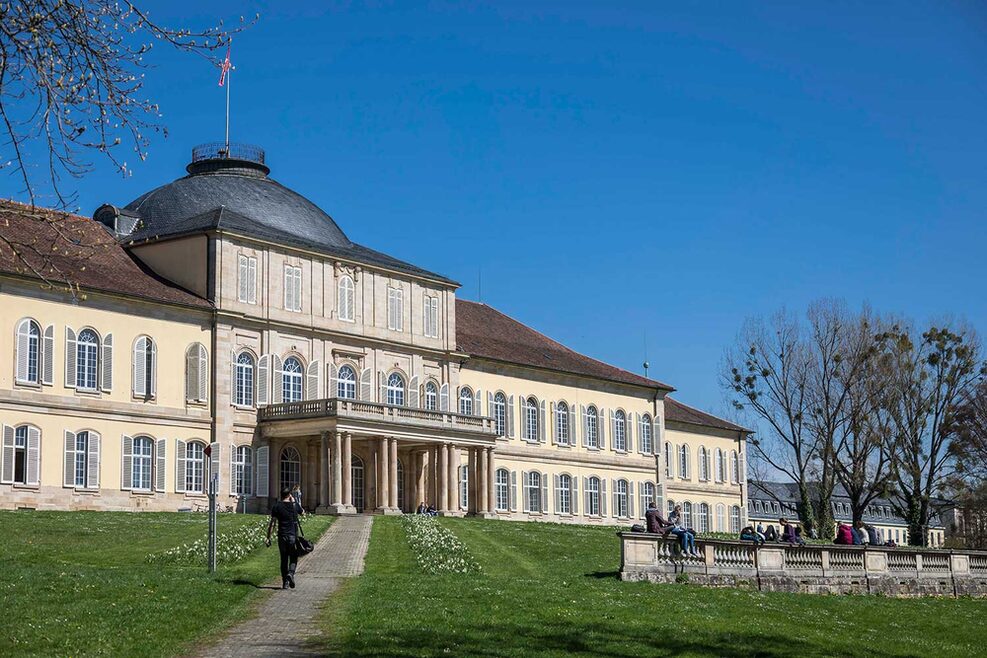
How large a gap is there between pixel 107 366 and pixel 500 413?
2068 cm

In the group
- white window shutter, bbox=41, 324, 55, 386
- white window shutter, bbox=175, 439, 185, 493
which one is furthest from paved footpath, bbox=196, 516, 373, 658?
white window shutter, bbox=175, 439, 185, 493

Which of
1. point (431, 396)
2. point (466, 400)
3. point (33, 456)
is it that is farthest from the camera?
point (466, 400)

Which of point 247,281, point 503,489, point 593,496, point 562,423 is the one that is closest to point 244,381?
point 247,281

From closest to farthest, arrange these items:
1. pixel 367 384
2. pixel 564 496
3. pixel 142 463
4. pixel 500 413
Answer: pixel 142 463
pixel 367 384
pixel 500 413
pixel 564 496

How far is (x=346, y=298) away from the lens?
188 feet

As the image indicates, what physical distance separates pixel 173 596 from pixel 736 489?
61138 mm

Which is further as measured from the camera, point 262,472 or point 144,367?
point 262,472

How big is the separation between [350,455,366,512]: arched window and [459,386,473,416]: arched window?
6798 millimetres

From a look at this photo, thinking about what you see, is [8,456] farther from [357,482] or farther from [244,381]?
[357,482]

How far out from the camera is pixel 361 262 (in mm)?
57500

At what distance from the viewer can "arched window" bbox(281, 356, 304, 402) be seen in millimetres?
54625

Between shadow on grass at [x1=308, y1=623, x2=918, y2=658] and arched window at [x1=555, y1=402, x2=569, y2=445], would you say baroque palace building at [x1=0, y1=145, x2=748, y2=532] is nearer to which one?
arched window at [x1=555, y1=402, x2=569, y2=445]

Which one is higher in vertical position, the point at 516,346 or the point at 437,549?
the point at 516,346

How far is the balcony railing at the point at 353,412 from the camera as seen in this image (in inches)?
2050
